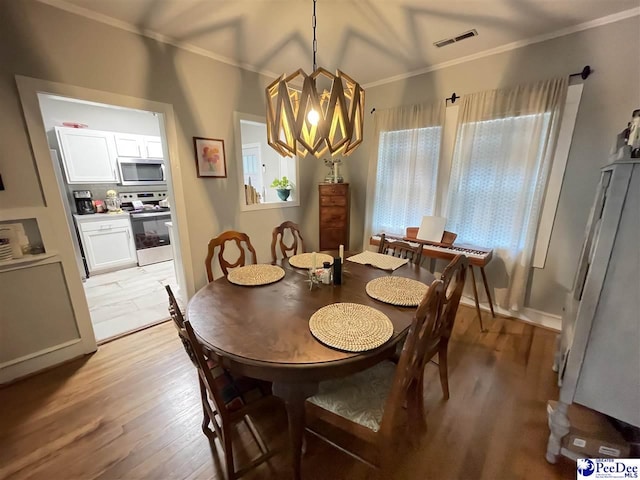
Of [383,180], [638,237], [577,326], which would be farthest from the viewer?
[383,180]

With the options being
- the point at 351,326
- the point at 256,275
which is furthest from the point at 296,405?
the point at 256,275

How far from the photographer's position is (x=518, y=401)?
1.64m

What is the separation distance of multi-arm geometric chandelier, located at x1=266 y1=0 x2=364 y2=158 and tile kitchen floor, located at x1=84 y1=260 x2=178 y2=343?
237cm

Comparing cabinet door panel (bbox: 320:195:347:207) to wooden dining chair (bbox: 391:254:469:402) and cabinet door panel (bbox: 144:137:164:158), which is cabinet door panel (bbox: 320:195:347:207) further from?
cabinet door panel (bbox: 144:137:164:158)

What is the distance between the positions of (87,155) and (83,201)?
2.30 feet

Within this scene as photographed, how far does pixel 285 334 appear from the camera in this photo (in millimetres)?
1106

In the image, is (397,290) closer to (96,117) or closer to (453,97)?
(453,97)

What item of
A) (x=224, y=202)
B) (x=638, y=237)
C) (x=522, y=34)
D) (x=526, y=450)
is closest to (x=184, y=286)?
(x=224, y=202)

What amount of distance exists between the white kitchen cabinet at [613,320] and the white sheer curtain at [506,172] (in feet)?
4.62

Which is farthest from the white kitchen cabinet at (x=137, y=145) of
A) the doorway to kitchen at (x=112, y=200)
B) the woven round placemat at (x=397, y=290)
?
the woven round placemat at (x=397, y=290)

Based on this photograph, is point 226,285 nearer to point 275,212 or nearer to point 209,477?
point 209,477

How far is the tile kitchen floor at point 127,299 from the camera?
2516mm

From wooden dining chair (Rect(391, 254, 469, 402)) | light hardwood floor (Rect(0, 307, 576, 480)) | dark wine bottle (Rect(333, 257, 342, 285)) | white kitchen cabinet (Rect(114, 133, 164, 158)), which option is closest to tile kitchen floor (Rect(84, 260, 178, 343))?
light hardwood floor (Rect(0, 307, 576, 480))

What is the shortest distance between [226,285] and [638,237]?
2.03m
